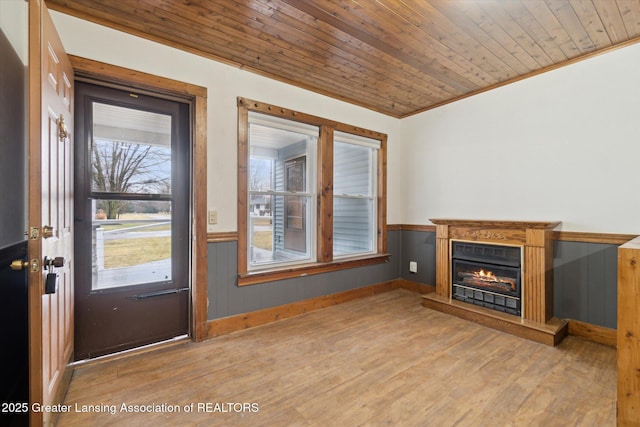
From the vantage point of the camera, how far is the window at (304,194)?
3.14 meters

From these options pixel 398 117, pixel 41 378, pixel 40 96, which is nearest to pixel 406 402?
pixel 41 378

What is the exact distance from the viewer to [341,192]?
4.11 m

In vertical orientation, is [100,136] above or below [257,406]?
above

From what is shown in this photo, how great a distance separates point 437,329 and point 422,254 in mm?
1449

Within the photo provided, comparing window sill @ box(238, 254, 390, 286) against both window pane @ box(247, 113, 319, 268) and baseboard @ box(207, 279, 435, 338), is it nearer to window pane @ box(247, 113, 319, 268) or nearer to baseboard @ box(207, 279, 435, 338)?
window pane @ box(247, 113, 319, 268)

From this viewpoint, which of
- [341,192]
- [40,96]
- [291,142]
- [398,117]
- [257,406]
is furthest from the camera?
[398,117]

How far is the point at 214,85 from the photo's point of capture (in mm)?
2805

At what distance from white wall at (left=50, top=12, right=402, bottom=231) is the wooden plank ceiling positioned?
8 cm

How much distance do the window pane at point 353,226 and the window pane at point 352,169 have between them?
→ 0.15 m

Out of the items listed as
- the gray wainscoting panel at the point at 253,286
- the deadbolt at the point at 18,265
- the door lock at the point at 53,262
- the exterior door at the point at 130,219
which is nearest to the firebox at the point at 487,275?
the gray wainscoting panel at the point at 253,286

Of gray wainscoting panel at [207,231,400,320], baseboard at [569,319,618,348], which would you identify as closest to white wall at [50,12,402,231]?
gray wainscoting panel at [207,231,400,320]

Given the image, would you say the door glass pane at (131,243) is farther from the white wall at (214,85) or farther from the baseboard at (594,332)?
the baseboard at (594,332)

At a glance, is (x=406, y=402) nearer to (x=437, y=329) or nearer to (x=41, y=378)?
(x=437, y=329)

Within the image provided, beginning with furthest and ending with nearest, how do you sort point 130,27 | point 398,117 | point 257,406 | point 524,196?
point 398,117 → point 524,196 → point 130,27 → point 257,406
